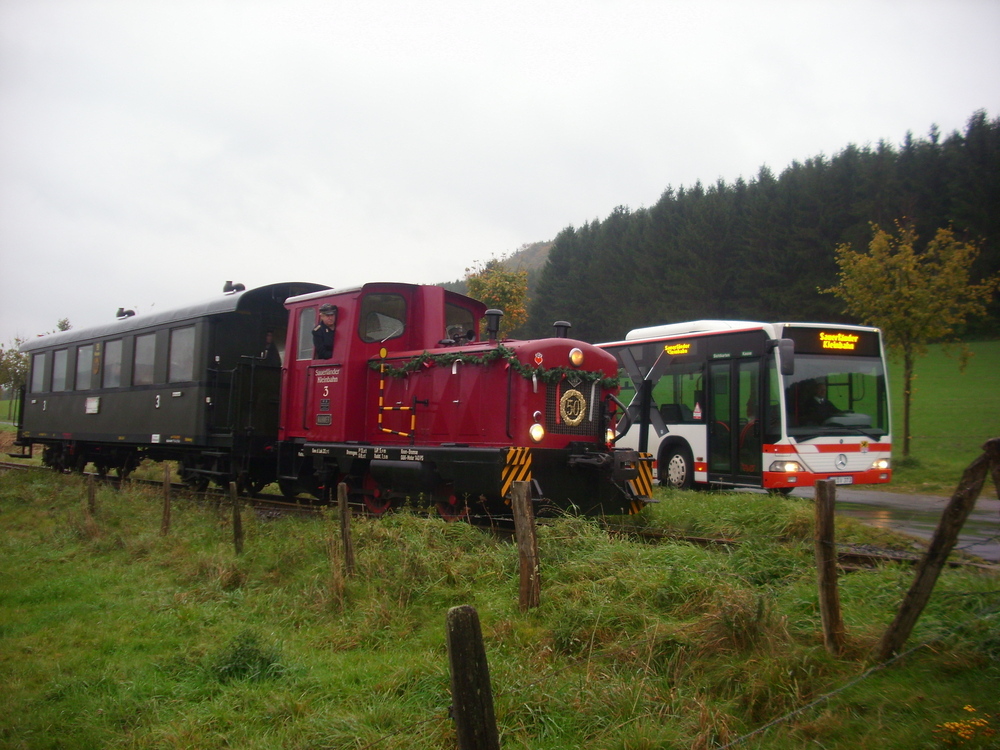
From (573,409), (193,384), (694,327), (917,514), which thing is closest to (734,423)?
(694,327)

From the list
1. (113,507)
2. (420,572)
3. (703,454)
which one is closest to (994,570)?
(420,572)

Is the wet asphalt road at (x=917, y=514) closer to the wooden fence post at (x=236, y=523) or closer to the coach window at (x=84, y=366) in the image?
the wooden fence post at (x=236, y=523)

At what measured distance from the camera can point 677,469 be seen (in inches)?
543

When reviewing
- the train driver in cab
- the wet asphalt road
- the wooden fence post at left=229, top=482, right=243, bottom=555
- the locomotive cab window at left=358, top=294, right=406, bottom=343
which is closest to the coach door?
the wet asphalt road

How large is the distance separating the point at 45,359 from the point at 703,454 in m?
15.6

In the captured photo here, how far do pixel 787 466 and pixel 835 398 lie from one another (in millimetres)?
1441

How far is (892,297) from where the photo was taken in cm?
1722

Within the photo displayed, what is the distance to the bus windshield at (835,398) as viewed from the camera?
11430mm

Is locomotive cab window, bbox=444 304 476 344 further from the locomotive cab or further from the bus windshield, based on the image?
the bus windshield

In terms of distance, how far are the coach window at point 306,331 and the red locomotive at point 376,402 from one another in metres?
0.02

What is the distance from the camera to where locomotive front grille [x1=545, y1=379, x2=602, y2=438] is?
8.70 meters

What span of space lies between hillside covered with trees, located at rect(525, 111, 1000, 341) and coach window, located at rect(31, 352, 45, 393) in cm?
2817

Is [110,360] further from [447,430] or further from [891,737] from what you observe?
[891,737]

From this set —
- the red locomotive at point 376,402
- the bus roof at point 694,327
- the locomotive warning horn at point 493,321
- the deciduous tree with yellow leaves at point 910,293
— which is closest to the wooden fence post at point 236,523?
the red locomotive at point 376,402
